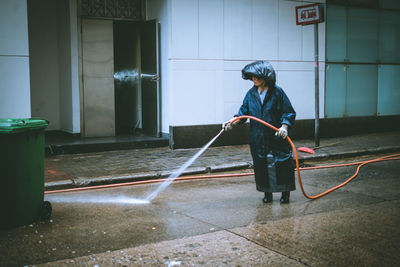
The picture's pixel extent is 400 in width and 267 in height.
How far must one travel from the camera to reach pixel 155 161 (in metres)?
8.96

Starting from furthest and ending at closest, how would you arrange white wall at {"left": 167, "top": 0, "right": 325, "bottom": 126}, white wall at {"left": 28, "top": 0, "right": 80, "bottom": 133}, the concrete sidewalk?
white wall at {"left": 28, "top": 0, "right": 80, "bottom": 133}, white wall at {"left": 167, "top": 0, "right": 325, "bottom": 126}, the concrete sidewalk

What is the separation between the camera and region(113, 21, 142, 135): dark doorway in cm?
1203

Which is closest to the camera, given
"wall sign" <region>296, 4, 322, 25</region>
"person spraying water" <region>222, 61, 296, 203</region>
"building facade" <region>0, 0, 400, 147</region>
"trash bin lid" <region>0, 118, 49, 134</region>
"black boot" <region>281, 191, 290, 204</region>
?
"trash bin lid" <region>0, 118, 49, 134</region>

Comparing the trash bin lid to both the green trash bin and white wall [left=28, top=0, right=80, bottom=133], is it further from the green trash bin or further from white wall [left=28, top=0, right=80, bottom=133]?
white wall [left=28, top=0, right=80, bottom=133]

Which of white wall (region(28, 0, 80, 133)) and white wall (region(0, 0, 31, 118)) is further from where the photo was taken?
white wall (region(28, 0, 80, 133))

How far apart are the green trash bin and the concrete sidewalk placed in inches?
74.1

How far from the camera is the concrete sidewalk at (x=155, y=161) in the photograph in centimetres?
752

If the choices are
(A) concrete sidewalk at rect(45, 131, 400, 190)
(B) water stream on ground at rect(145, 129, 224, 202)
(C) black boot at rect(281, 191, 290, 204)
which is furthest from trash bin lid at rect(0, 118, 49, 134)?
(C) black boot at rect(281, 191, 290, 204)

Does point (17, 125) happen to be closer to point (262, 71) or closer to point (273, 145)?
point (262, 71)

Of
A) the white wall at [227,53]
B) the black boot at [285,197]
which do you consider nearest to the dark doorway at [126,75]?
the white wall at [227,53]

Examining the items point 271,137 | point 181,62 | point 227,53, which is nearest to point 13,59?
point 181,62

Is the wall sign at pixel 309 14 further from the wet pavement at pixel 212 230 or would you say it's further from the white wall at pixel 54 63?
the white wall at pixel 54 63

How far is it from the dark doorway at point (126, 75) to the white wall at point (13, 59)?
3434 millimetres

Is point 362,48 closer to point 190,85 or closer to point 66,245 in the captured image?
point 190,85
